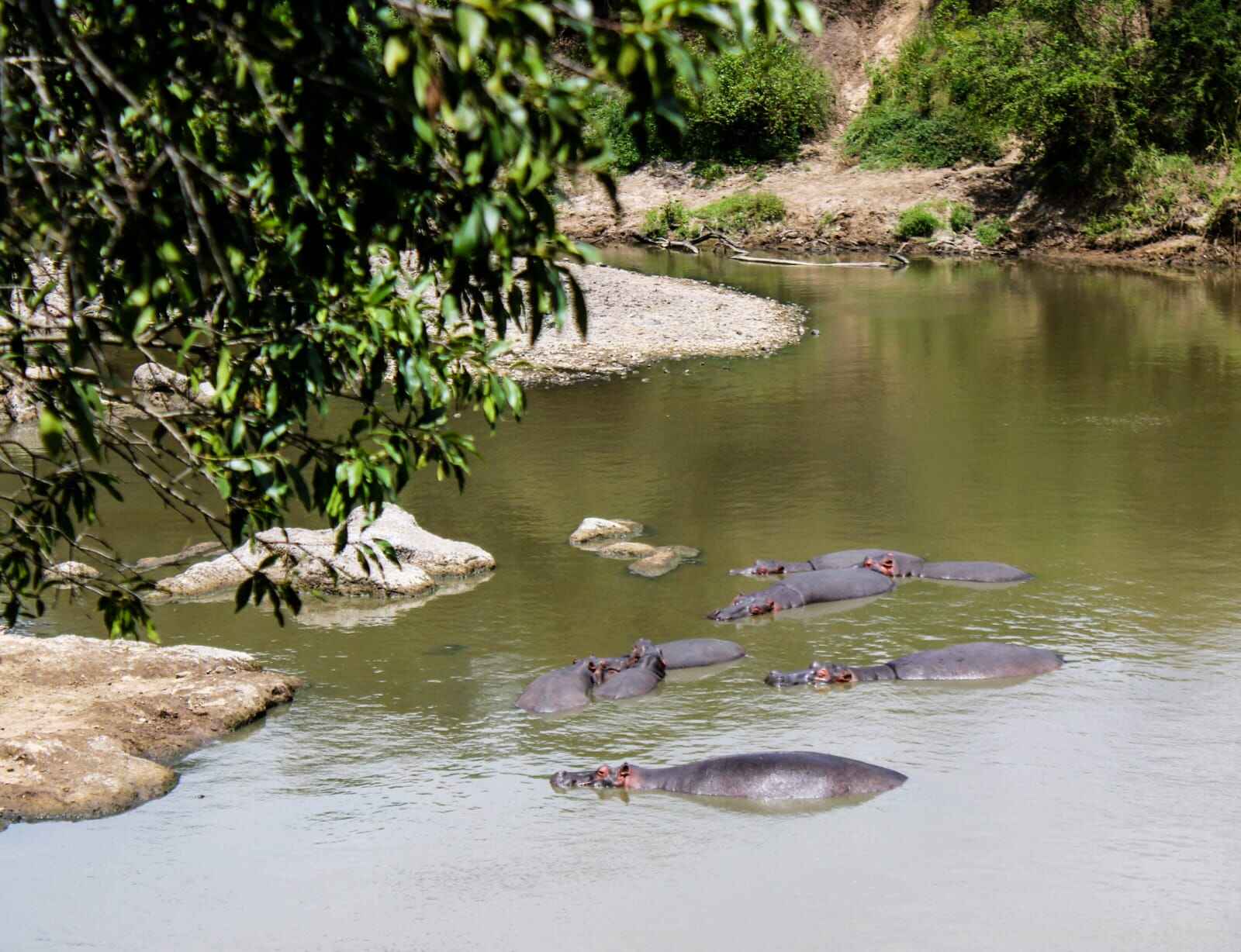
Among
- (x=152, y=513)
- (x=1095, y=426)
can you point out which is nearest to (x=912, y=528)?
(x=1095, y=426)

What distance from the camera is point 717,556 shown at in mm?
11609

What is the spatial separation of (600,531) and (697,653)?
9.82 ft

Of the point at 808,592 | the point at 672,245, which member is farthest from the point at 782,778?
the point at 672,245

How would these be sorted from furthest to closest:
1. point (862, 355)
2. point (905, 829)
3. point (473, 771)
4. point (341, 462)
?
point (862, 355) → point (473, 771) → point (905, 829) → point (341, 462)

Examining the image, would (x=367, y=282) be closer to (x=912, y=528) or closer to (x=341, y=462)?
(x=341, y=462)

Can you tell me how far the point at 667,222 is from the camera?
3538 centimetres

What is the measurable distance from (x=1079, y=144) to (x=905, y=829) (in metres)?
26.7

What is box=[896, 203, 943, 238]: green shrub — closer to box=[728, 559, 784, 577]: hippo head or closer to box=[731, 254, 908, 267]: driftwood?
box=[731, 254, 908, 267]: driftwood

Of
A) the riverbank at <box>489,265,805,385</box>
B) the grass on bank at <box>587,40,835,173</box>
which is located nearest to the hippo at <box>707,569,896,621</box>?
the riverbank at <box>489,265,805,385</box>

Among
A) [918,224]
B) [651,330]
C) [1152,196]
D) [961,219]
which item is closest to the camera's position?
[651,330]

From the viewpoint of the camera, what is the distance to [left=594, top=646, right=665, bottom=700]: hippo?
347 inches

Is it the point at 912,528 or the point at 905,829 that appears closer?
the point at 905,829

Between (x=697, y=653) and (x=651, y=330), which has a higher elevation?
(x=651, y=330)

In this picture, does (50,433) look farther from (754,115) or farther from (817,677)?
(754,115)
